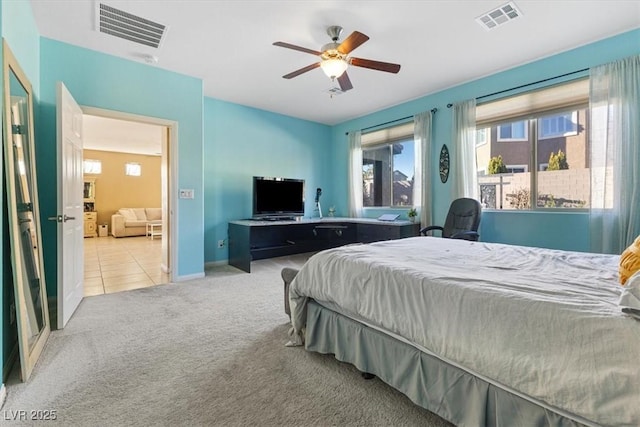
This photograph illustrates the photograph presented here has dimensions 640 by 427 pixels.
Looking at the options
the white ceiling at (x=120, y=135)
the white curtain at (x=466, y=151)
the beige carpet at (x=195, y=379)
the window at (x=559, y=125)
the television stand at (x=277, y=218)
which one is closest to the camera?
the beige carpet at (x=195, y=379)

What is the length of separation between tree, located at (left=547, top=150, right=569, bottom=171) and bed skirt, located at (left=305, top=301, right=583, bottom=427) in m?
3.35

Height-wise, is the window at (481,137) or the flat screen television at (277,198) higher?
the window at (481,137)

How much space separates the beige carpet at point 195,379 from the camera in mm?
1479

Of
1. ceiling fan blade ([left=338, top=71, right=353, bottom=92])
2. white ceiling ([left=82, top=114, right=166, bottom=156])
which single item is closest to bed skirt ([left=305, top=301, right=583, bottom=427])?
ceiling fan blade ([left=338, top=71, right=353, bottom=92])

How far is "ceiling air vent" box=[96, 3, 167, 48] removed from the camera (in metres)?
2.70

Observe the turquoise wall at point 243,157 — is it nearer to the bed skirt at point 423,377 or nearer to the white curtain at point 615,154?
the bed skirt at point 423,377

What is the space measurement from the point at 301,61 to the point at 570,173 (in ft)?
11.2

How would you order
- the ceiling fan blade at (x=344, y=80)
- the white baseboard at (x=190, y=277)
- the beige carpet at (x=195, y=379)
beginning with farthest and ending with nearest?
the white baseboard at (x=190, y=277)
the ceiling fan blade at (x=344, y=80)
the beige carpet at (x=195, y=379)

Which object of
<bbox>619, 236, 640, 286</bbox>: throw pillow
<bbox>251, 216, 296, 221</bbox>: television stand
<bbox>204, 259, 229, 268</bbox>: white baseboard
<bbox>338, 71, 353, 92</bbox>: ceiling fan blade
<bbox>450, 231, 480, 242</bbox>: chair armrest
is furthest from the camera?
<bbox>251, 216, 296, 221</bbox>: television stand

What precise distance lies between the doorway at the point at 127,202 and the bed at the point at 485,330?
3.00 meters

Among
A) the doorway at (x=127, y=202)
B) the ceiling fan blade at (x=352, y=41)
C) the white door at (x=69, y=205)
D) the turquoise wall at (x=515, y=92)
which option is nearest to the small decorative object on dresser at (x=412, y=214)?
the turquoise wall at (x=515, y=92)

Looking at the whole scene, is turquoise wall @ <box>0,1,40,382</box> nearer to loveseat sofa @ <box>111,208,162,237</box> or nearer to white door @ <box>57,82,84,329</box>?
white door @ <box>57,82,84,329</box>

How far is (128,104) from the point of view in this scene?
355 centimetres

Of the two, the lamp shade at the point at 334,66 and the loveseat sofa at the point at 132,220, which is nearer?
the lamp shade at the point at 334,66
